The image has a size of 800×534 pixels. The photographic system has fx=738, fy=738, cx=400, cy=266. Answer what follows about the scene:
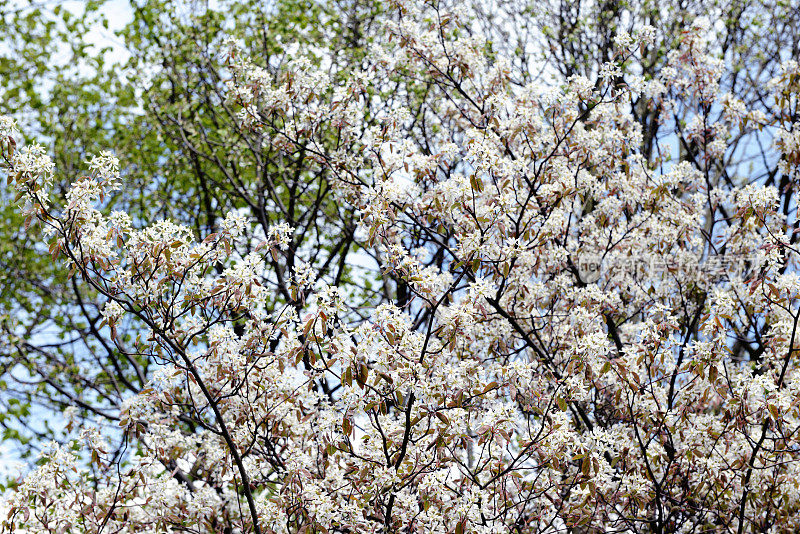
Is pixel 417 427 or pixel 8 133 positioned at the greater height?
pixel 8 133

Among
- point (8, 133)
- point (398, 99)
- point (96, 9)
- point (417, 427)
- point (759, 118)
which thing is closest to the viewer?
point (8, 133)

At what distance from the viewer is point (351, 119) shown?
6191 mm

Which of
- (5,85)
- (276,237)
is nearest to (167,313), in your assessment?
(276,237)

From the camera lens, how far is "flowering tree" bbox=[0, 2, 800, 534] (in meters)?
4.29

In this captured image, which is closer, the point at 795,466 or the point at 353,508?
the point at 353,508

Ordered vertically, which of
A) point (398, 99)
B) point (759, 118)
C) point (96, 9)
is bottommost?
point (759, 118)

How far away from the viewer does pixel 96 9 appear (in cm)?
1127

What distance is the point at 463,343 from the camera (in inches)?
232

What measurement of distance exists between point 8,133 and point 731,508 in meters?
5.46

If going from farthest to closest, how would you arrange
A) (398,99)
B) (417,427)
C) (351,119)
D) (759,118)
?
1. (398,99)
2. (759,118)
3. (351,119)
4. (417,427)

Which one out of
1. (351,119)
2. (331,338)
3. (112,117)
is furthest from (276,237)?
(112,117)

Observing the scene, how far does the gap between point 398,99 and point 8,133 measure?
6.42 meters

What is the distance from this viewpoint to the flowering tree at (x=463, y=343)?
4.29 m

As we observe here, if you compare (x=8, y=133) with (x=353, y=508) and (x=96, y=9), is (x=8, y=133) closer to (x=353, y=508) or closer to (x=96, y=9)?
(x=353, y=508)
